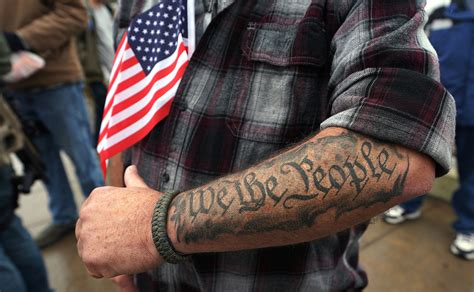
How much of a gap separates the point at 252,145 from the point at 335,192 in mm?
299

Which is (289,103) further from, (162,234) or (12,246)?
(12,246)

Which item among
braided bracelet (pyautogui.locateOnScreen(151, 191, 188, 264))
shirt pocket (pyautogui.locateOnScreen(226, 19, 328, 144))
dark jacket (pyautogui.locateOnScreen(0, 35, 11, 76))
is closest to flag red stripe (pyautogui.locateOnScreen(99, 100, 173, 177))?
shirt pocket (pyautogui.locateOnScreen(226, 19, 328, 144))

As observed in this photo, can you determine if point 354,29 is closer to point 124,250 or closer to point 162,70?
point 162,70

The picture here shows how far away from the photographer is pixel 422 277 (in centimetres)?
254

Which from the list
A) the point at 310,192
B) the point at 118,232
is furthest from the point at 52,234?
the point at 310,192

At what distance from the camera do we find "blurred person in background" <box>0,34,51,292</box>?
1.80m

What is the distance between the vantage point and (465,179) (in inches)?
108

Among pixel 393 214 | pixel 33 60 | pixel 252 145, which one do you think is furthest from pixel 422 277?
pixel 33 60

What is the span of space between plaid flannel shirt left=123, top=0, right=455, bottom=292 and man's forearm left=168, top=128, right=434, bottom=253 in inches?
1.5

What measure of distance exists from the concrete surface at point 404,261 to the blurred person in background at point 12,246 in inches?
20.8

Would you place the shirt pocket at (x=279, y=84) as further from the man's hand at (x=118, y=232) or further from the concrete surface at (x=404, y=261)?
the concrete surface at (x=404, y=261)

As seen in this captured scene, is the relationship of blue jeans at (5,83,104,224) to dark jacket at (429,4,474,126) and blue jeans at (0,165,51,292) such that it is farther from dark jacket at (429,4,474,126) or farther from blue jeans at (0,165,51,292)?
dark jacket at (429,4,474,126)

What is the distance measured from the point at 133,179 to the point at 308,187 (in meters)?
0.55

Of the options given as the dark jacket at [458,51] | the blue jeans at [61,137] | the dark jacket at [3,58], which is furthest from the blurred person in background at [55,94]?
the dark jacket at [458,51]
